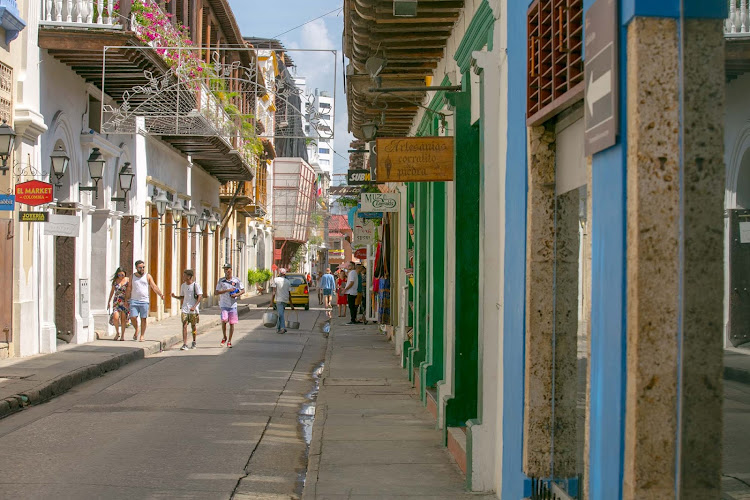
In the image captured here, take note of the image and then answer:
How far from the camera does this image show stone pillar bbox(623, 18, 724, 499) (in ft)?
10.9

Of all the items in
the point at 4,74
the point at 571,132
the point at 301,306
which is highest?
the point at 4,74

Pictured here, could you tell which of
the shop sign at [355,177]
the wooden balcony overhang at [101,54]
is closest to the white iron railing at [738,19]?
the wooden balcony overhang at [101,54]

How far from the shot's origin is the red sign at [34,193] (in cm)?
1404

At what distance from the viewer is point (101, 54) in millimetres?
17781

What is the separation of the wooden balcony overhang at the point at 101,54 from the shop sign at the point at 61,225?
136 inches

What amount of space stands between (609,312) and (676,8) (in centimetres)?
116

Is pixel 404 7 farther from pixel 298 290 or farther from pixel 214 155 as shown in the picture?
pixel 298 290

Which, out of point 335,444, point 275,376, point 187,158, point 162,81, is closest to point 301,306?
point 187,158

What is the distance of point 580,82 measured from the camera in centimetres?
448

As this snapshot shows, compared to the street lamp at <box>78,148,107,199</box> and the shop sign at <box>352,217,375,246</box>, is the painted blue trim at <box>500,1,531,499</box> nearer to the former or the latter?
the street lamp at <box>78,148,107,199</box>

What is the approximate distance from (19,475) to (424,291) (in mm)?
5867

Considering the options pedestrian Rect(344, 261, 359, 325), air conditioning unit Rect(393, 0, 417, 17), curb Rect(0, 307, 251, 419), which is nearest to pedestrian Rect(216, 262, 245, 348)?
curb Rect(0, 307, 251, 419)

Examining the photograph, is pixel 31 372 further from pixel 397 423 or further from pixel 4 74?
pixel 397 423

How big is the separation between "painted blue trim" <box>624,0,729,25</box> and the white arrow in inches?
11.7
